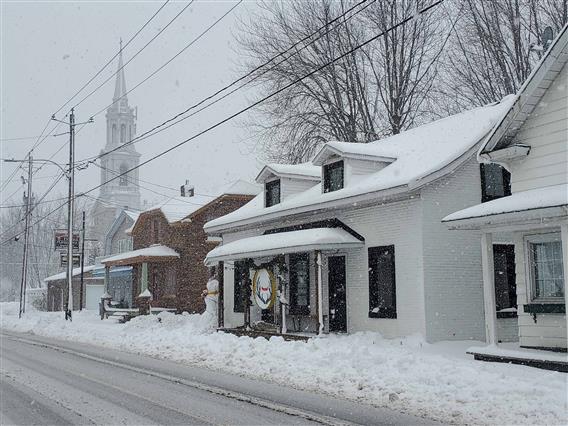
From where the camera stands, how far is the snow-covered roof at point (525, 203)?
37.2ft

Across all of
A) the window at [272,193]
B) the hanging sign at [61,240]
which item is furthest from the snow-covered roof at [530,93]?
the hanging sign at [61,240]

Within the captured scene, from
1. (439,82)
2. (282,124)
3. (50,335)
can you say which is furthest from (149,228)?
(439,82)

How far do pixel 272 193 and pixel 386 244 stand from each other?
7.47 metres

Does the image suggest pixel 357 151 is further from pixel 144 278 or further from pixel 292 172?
pixel 144 278

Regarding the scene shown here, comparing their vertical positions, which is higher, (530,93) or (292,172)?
(292,172)

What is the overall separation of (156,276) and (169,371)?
985 inches

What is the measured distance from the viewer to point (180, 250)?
35.6 meters

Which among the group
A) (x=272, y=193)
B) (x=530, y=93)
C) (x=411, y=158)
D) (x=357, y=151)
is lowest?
(x=272, y=193)

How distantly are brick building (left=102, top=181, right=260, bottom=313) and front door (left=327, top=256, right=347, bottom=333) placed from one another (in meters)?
17.1

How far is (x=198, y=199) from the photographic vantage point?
132ft

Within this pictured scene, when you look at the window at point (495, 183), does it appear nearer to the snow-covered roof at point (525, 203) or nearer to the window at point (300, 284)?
the snow-covered roof at point (525, 203)

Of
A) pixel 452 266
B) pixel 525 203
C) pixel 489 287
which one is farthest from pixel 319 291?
pixel 525 203

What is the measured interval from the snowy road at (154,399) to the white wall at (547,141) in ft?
22.2

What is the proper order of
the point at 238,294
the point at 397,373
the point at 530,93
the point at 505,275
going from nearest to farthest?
the point at 397,373 → the point at 530,93 → the point at 505,275 → the point at 238,294
